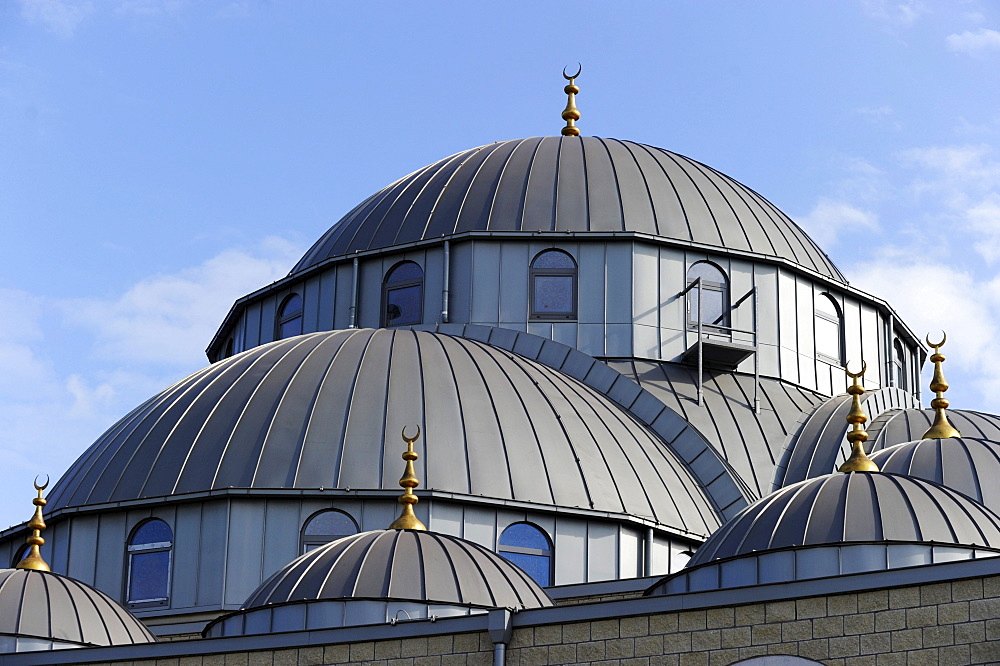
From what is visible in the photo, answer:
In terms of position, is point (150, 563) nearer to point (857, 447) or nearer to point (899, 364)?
point (857, 447)

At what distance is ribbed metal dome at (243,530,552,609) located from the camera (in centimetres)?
2392

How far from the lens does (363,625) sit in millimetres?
22203

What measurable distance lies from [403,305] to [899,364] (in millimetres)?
10314

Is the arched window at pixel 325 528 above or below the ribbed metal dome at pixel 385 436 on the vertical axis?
below

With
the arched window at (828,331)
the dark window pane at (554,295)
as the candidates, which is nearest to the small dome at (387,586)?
the dark window pane at (554,295)

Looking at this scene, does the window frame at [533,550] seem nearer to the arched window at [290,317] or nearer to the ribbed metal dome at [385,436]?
the ribbed metal dome at [385,436]

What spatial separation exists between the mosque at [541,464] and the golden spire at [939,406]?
3.7 inches

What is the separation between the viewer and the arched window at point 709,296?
37.2 meters

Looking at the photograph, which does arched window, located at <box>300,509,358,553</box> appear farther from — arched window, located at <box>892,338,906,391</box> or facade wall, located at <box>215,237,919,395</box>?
arched window, located at <box>892,338,906,391</box>

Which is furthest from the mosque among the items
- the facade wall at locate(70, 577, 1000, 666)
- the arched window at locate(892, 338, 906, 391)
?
the arched window at locate(892, 338, 906, 391)

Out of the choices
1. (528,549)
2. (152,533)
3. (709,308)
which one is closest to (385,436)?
(528,549)

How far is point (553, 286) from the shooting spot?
37125 millimetres

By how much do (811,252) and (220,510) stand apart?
581 inches

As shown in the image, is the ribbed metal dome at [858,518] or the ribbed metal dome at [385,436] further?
the ribbed metal dome at [385,436]
